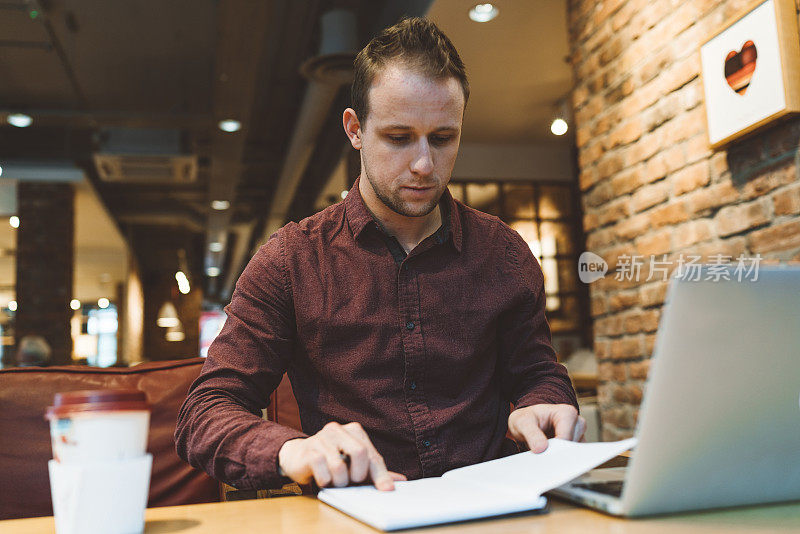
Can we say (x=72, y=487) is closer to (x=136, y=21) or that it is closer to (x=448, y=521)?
(x=448, y=521)

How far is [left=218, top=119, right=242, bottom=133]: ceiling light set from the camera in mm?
5673

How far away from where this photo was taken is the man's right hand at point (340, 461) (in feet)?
2.69

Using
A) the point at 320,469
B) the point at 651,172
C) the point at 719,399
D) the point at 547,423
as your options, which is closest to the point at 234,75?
the point at 651,172

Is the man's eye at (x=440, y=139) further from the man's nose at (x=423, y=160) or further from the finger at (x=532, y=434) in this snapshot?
the finger at (x=532, y=434)

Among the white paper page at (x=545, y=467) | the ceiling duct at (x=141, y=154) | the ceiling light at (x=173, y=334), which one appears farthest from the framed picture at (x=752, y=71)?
the ceiling light at (x=173, y=334)

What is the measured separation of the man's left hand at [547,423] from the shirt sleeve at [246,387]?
13.4 inches

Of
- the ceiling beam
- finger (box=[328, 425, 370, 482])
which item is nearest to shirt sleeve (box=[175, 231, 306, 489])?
finger (box=[328, 425, 370, 482])

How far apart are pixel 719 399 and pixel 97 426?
0.59 meters

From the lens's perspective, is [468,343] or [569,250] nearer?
[468,343]

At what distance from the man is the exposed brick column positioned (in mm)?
6905

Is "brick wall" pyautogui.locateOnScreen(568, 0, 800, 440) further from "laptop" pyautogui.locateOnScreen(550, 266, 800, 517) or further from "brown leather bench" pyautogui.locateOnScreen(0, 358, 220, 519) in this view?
"brown leather bench" pyautogui.locateOnScreen(0, 358, 220, 519)

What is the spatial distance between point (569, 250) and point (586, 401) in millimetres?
2647

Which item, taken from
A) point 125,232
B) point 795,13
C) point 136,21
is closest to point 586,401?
point 795,13

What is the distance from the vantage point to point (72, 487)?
2.19ft
